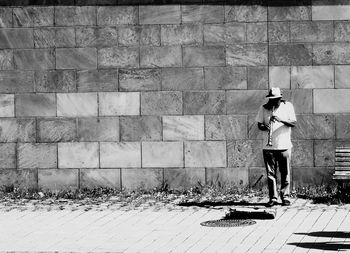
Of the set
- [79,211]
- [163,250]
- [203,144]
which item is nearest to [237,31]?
[203,144]

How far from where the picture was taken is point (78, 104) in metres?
16.0

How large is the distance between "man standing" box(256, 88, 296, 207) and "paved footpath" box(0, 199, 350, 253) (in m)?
0.39

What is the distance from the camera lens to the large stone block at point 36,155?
16109 millimetres

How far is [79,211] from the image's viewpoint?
14.1m

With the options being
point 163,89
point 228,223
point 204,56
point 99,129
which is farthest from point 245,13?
point 228,223

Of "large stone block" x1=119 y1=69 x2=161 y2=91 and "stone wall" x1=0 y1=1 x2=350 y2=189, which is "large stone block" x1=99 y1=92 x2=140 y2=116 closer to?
"stone wall" x1=0 y1=1 x2=350 y2=189

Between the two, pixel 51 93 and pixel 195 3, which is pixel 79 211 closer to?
pixel 51 93

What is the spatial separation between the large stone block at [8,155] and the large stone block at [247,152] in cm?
388

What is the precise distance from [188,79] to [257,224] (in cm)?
416

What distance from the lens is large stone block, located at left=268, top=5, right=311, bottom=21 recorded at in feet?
51.3

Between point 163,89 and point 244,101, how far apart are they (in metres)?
1.45

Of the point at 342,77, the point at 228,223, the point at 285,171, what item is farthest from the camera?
the point at 342,77

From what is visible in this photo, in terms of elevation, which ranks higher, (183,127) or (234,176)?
(183,127)

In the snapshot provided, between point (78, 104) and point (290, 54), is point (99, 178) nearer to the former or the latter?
point (78, 104)
